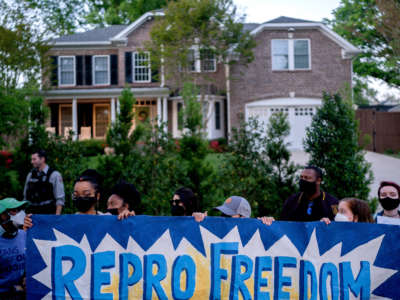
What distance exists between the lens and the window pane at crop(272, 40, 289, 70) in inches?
1015

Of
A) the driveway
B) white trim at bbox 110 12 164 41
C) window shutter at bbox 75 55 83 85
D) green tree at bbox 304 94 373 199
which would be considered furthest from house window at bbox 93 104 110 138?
green tree at bbox 304 94 373 199

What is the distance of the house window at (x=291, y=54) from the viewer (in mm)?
25812

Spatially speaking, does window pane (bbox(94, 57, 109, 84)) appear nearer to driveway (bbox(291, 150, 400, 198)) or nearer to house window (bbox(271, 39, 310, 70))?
house window (bbox(271, 39, 310, 70))

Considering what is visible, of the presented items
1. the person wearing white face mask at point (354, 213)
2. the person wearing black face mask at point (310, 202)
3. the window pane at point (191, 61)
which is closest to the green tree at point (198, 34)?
the window pane at point (191, 61)

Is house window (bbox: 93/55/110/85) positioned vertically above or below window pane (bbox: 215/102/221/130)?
above

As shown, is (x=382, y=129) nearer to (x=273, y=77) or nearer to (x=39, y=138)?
(x=273, y=77)

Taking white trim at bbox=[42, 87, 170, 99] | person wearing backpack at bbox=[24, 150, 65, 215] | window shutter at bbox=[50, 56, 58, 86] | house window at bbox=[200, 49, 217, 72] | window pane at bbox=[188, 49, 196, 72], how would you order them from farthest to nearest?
window shutter at bbox=[50, 56, 58, 86] < white trim at bbox=[42, 87, 170, 99] < house window at bbox=[200, 49, 217, 72] < window pane at bbox=[188, 49, 196, 72] < person wearing backpack at bbox=[24, 150, 65, 215]

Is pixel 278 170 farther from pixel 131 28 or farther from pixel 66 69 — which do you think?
pixel 66 69

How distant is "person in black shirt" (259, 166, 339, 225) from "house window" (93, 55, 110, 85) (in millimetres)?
24257

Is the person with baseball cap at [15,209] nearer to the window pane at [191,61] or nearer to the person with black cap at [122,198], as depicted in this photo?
the person with black cap at [122,198]

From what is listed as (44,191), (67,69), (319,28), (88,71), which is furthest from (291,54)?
(44,191)

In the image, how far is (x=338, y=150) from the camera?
828 cm

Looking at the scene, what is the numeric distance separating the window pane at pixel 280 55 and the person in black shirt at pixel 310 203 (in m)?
21.0

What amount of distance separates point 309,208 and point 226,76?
20.5 meters
